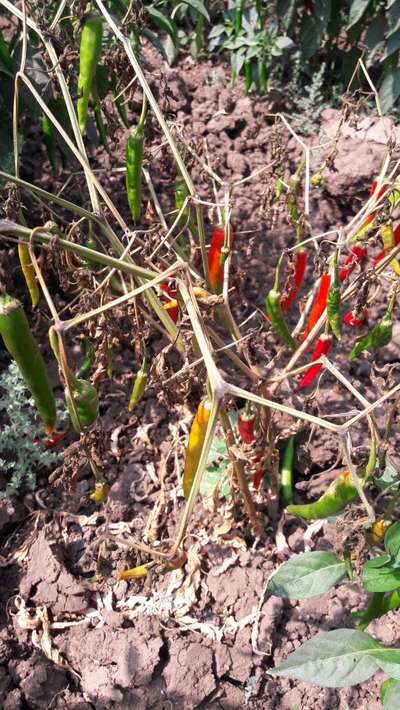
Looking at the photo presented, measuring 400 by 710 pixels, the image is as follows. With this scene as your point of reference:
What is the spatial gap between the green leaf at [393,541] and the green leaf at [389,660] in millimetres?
225

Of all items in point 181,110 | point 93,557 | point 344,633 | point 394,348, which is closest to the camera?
point 344,633

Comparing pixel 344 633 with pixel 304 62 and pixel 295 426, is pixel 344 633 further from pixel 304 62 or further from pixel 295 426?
pixel 304 62

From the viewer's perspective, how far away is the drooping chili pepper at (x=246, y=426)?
1.66 meters

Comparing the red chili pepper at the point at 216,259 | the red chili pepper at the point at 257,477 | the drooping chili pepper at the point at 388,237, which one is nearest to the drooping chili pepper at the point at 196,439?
the red chili pepper at the point at 257,477

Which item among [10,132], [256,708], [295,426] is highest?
[10,132]

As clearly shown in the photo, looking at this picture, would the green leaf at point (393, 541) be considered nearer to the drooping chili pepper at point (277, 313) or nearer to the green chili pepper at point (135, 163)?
the drooping chili pepper at point (277, 313)

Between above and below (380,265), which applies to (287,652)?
below

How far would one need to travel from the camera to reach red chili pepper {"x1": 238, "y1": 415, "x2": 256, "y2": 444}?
166 cm

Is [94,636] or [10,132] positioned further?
[10,132]

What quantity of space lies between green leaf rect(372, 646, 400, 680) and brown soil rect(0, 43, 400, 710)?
430 millimetres

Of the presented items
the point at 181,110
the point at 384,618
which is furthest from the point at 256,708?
the point at 181,110

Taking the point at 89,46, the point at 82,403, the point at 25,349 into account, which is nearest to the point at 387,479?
the point at 82,403

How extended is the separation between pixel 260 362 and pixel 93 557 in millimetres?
925

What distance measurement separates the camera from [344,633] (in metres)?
1.46
